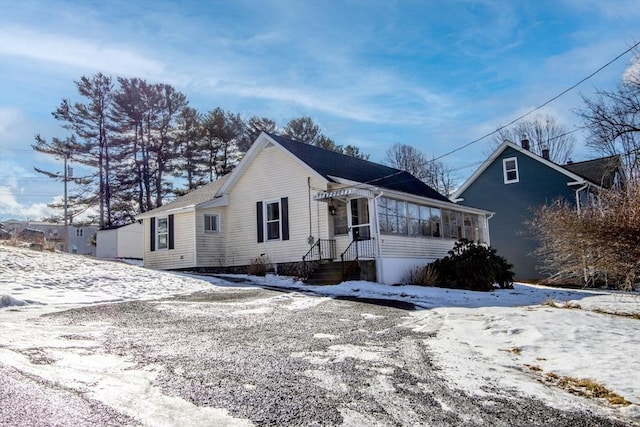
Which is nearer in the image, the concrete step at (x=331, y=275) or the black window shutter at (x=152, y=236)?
the concrete step at (x=331, y=275)

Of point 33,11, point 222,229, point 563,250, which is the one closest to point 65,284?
point 33,11

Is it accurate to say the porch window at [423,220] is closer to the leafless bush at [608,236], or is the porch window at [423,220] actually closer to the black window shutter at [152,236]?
the leafless bush at [608,236]

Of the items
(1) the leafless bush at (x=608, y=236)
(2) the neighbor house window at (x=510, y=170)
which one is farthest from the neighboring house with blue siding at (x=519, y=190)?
(1) the leafless bush at (x=608, y=236)

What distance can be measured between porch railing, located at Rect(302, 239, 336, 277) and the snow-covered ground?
113 cm

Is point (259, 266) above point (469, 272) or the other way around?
above

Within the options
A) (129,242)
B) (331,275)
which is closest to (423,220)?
(331,275)

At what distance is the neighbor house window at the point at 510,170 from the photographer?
23391mm

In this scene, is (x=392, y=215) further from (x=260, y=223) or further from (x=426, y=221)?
(x=260, y=223)

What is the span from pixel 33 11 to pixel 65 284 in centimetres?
618

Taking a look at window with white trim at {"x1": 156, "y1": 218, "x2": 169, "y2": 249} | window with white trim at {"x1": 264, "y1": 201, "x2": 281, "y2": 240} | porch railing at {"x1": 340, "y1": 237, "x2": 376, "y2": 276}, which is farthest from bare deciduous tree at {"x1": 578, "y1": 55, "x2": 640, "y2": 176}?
window with white trim at {"x1": 156, "y1": 218, "x2": 169, "y2": 249}

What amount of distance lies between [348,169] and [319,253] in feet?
15.1

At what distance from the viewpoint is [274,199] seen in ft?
57.2

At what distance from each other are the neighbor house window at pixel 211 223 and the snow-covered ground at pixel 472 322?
153 inches

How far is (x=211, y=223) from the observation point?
18.5 metres
